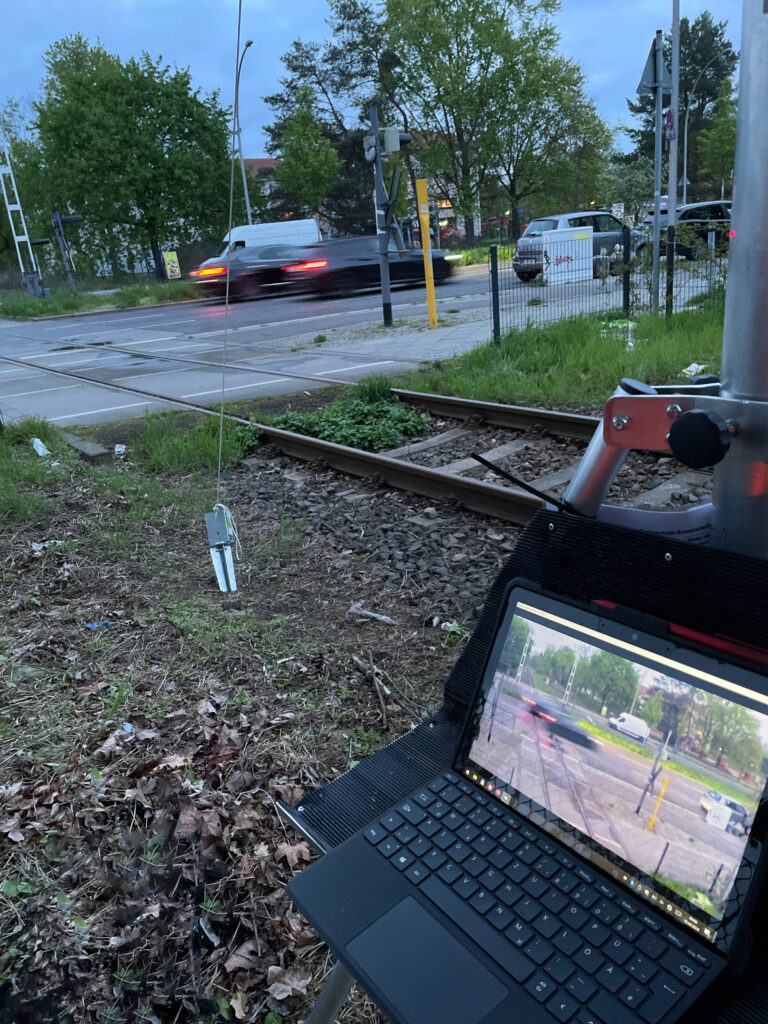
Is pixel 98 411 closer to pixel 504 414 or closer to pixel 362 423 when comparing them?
pixel 362 423

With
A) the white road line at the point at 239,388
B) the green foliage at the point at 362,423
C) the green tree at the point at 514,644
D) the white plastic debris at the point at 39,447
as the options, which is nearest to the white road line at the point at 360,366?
the white road line at the point at 239,388

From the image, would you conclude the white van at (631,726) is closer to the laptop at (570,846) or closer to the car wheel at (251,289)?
the laptop at (570,846)

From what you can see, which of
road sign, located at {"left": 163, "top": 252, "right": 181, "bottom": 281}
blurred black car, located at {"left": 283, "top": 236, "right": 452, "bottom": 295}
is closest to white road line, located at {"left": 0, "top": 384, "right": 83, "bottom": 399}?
blurred black car, located at {"left": 283, "top": 236, "right": 452, "bottom": 295}

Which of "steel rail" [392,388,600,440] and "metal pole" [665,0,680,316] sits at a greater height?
"metal pole" [665,0,680,316]

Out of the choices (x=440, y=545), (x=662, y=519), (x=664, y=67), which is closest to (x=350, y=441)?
(x=440, y=545)

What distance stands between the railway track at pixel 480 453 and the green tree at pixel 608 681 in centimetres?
395

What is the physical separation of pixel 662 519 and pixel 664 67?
41.0ft

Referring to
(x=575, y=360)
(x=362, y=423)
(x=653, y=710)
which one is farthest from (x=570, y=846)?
(x=575, y=360)

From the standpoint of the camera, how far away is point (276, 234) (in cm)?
3072

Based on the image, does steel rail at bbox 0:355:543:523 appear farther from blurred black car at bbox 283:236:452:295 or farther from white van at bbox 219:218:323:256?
white van at bbox 219:218:323:256

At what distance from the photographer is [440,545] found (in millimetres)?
4895

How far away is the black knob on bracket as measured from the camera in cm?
97

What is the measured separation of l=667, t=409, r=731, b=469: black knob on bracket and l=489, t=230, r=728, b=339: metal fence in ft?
36.1

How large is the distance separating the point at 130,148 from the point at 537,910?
158 ft
